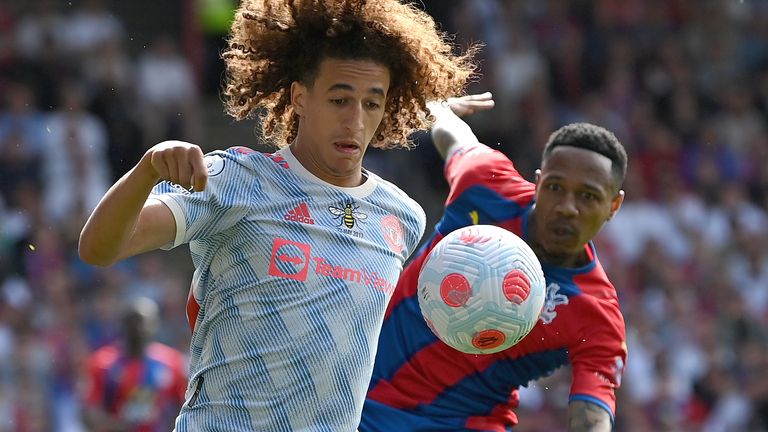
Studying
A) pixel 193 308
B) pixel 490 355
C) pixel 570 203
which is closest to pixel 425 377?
pixel 490 355

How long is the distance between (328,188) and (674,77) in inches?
460

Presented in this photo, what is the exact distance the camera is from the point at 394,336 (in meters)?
5.55

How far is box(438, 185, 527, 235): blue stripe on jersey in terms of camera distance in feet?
18.4

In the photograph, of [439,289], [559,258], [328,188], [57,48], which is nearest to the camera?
[328,188]

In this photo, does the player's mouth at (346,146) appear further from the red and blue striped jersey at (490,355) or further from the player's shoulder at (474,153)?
the player's shoulder at (474,153)

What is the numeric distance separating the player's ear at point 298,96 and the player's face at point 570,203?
1564 millimetres

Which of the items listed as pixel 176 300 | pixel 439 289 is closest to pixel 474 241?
pixel 439 289

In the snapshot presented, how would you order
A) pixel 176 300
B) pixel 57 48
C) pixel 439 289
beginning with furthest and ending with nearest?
pixel 57 48 < pixel 176 300 < pixel 439 289

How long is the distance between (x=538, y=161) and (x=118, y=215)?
33.2 ft

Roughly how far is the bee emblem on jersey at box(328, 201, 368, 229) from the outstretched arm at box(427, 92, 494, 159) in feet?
6.14

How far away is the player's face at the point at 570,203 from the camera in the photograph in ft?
17.6

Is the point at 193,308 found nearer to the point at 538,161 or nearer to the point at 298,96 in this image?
the point at 298,96

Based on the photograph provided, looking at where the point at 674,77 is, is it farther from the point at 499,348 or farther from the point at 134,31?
the point at 499,348

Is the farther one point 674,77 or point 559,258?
point 674,77
